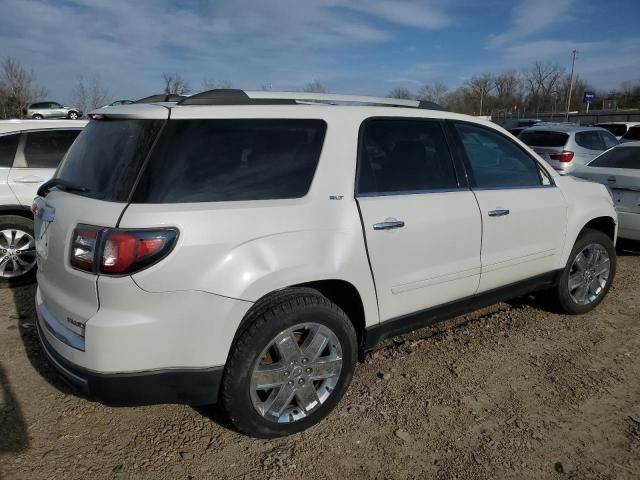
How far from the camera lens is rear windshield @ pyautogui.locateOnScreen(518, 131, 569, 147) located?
35.0 feet

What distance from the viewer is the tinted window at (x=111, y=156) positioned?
2.28 metres

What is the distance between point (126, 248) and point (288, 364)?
40.4 inches

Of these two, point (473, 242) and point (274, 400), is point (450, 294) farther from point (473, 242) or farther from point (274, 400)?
point (274, 400)

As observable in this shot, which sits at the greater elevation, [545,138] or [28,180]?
[28,180]

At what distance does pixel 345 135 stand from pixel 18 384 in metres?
2.64

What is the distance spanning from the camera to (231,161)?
8.04 feet

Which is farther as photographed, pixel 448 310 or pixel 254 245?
pixel 448 310

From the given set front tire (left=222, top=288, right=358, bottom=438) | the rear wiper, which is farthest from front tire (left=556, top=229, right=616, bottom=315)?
the rear wiper

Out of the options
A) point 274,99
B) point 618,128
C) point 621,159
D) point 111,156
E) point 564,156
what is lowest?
point 618,128

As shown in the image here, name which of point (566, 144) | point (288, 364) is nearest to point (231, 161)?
point (288, 364)

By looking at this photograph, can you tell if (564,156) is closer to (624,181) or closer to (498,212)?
(624,181)

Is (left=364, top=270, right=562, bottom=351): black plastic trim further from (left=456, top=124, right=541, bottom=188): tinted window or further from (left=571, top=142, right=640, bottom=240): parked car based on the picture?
(left=571, top=142, right=640, bottom=240): parked car

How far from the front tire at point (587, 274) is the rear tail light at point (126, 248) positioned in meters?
3.36

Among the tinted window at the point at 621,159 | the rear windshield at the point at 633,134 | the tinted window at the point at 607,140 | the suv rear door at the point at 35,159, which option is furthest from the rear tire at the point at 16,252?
the rear windshield at the point at 633,134
